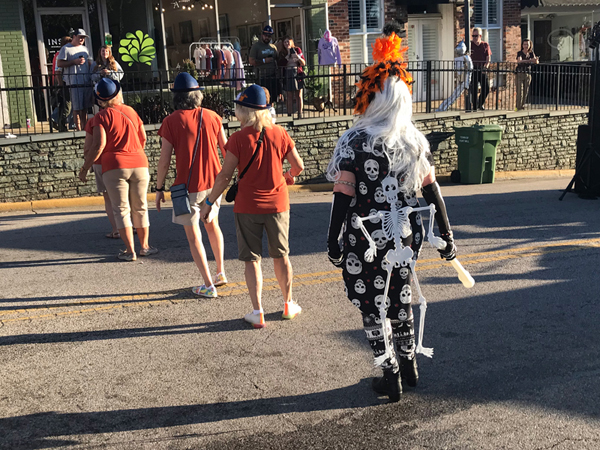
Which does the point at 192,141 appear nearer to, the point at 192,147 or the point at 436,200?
the point at 192,147

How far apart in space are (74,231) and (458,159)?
8123 millimetres

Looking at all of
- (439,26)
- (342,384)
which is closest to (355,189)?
(342,384)

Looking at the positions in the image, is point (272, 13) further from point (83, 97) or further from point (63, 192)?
point (63, 192)

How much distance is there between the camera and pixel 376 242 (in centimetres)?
410

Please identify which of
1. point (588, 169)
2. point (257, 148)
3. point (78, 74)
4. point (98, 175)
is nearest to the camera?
point (257, 148)

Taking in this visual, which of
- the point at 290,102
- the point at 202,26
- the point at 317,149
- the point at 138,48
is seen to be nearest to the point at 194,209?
the point at 317,149

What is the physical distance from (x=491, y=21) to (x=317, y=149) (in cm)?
1083

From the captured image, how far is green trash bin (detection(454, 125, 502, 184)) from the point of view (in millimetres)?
13875

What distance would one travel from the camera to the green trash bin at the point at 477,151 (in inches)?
546

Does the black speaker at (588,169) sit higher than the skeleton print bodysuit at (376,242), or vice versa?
the skeleton print bodysuit at (376,242)

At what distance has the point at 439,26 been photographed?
21.2 meters

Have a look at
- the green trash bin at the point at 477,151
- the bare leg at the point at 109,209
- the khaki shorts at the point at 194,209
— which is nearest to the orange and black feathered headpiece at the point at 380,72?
the khaki shorts at the point at 194,209

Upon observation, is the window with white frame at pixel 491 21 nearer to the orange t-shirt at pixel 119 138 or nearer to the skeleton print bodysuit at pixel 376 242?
the orange t-shirt at pixel 119 138

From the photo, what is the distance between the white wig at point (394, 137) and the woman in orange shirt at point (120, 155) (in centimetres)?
396
